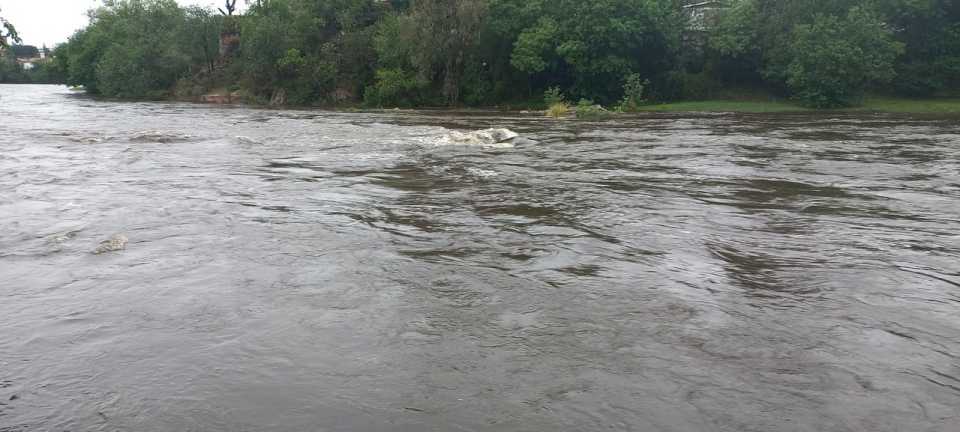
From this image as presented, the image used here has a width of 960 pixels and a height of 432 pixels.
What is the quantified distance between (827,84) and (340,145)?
32.7 meters

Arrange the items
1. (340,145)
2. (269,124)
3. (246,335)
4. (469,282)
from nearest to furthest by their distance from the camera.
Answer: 1. (246,335)
2. (469,282)
3. (340,145)
4. (269,124)

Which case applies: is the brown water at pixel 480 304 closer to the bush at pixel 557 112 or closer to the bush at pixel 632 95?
the bush at pixel 557 112

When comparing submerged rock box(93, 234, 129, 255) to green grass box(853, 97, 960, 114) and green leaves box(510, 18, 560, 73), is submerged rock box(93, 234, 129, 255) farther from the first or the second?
green leaves box(510, 18, 560, 73)

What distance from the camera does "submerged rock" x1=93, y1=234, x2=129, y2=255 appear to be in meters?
7.73

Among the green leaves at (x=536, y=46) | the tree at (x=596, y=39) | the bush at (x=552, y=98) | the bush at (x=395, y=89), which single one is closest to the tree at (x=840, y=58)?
the tree at (x=596, y=39)

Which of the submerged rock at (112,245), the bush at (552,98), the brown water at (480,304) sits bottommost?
the brown water at (480,304)

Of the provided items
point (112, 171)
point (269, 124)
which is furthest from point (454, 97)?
point (112, 171)

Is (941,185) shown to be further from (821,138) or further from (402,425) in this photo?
(402,425)

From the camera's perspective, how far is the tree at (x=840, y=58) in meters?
40.4

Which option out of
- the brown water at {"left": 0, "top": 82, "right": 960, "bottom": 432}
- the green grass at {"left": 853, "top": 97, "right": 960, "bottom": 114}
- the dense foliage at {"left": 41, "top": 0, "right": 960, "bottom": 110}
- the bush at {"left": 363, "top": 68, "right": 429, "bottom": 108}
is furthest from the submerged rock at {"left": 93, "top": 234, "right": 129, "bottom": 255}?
the bush at {"left": 363, "top": 68, "right": 429, "bottom": 108}

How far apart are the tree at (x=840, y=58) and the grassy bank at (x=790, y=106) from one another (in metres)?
1.25

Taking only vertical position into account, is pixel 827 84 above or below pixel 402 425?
above

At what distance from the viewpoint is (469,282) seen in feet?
21.6

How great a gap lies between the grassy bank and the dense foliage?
1.22 metres
